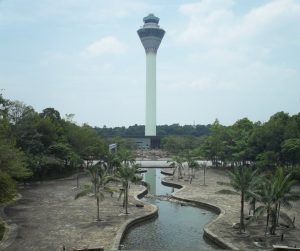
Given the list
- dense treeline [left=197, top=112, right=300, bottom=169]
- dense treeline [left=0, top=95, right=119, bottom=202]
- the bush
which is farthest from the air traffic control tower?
the bush

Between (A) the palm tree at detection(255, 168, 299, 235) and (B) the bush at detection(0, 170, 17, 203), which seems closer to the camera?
(A) the palm tree at detection(255, 168, 299, 235)

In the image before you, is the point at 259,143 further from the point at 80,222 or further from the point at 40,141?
the point at 80,222

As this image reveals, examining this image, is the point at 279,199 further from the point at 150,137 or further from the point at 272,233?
the point at 150,137

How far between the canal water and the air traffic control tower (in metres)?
131

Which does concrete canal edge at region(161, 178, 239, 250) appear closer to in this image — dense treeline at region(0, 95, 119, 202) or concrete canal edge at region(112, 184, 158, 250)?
concrete canal edge at region(112, 184, 158, 250)

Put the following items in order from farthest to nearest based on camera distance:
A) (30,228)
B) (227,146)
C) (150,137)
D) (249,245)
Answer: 1. (150,137)
2. (227,146)
3. (30,228)
4. (249,245)

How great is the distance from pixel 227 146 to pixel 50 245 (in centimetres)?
5383

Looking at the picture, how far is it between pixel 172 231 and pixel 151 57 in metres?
148

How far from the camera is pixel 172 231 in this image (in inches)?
1275

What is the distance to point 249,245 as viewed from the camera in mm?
27141

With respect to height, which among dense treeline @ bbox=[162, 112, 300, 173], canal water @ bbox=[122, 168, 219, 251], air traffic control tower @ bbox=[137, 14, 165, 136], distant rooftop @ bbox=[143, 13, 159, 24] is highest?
distant rooftop @ bbox=[143, 13, 159, 24]

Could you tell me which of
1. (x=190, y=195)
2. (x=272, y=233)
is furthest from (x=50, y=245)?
(x=190, y=195)

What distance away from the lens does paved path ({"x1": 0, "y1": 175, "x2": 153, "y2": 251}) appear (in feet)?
91.2

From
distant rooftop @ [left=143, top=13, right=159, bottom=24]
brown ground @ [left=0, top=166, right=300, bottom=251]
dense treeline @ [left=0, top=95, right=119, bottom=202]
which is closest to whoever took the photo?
brown ground @ [left=0, top=166, right=300, bottom=251]
